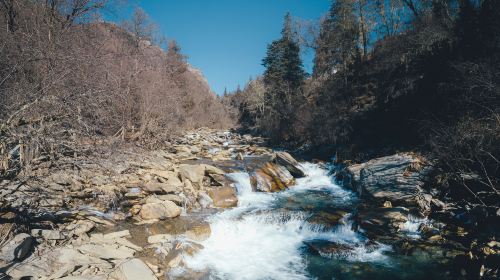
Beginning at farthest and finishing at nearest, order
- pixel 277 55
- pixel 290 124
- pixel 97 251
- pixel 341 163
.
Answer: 1. pixel 277 55
2. pixel 290 124
3. pixel 341 163
4. pixel 97 251

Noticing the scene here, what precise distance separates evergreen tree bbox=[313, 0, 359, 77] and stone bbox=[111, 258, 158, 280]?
2657 cm

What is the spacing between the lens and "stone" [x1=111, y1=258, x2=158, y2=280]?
5.62 meters

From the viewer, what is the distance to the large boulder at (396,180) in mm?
10586

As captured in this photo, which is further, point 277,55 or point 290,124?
point 277,55

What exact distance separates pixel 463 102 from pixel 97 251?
1408 centimetres

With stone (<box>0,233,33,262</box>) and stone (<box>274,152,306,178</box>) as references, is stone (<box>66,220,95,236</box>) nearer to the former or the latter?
stone (<box>0,233,33,262</box>)

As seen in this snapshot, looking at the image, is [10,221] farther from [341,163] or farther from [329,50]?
[329,50]

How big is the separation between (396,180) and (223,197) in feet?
23.1

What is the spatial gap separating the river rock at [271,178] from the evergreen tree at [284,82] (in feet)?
45.3

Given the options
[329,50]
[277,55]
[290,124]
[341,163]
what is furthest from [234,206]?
[277,55]

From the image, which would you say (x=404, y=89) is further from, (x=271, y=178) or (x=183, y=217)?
(x=183, y=217)

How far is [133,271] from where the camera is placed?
19.3 ft

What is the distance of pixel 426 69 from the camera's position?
16109mm

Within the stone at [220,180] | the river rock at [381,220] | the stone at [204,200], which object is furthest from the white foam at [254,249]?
the stone at [220,180]
